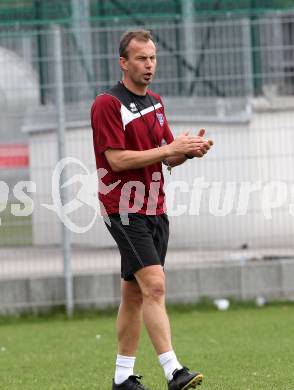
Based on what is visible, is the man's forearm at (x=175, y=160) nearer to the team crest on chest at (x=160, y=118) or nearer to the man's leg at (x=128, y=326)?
the team crest on chest at (x=160, y=118)

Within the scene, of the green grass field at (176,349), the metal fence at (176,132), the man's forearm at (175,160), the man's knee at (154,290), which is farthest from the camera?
the metal fence at (176,132)

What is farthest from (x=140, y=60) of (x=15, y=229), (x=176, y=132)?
(x=176, y=132)

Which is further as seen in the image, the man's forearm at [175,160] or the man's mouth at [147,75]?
the man's forearm at [175,160]

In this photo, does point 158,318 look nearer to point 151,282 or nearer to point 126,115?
point 151,282

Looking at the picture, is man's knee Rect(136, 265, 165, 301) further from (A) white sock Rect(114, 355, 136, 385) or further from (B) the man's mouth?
(B) the man's mouth

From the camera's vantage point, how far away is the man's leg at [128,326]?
22.9ft

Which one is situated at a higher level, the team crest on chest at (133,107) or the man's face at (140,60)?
the man's face at (140,60)

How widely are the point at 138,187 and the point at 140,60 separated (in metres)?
0.75

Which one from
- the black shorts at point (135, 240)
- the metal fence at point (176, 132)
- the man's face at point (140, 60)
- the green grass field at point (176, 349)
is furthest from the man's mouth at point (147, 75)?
the metal fence at point (176, 132)

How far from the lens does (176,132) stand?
40.0 feet

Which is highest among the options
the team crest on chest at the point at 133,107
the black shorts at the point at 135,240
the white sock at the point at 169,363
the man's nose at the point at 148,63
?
the man's nose at the point at 148,63

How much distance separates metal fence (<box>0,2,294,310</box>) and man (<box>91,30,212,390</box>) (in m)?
4.75

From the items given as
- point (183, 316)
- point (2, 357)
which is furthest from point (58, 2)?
point (2, 357)

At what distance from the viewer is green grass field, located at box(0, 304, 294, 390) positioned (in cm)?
767
